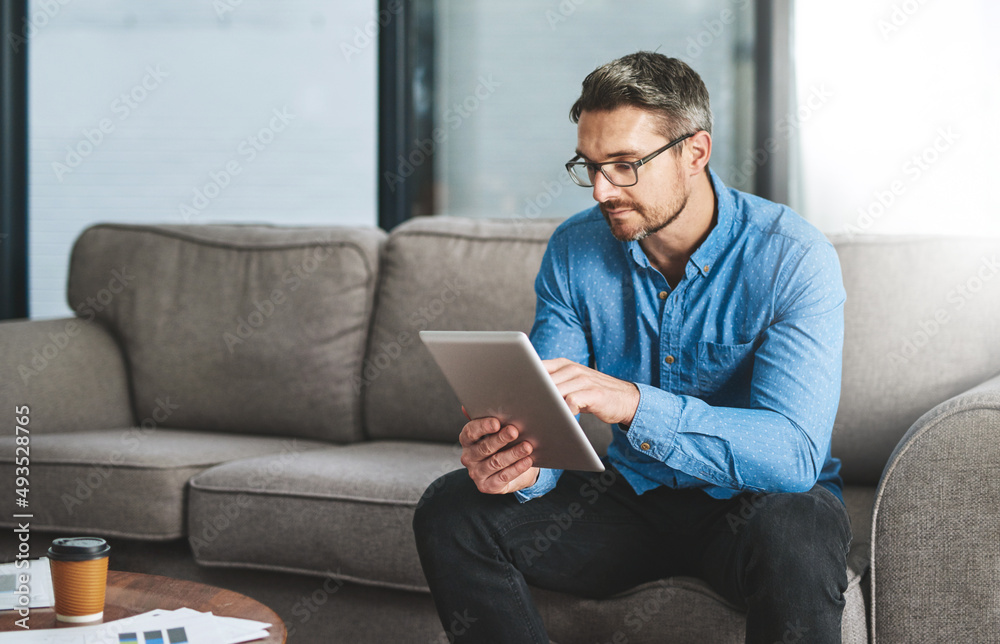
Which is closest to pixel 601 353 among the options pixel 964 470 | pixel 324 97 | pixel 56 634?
pixel 964 470

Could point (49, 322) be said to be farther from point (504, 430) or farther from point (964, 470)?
point (964, 470)

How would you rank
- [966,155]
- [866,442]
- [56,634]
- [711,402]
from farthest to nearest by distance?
[966,155]
[866,442]
[711,402]
[56,634]

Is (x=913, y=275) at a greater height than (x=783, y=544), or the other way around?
(x=913, y=275)

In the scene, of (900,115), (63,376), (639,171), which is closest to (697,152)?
(639,171)

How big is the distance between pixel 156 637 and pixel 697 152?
3.50 ft

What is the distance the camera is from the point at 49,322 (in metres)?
2.19

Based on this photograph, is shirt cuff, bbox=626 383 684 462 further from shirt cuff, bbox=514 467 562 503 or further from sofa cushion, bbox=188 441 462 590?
sofa cushion, bbox=188 441 462 590

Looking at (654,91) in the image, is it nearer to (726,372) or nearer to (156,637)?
(726,372)

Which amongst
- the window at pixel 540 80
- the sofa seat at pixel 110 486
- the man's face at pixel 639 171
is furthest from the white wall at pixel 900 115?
the sofa seat at pixel 110 486

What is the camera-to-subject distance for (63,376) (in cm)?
209

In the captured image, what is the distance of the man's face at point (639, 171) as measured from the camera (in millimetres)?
1318

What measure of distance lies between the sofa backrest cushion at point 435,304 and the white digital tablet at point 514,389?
2.73ft

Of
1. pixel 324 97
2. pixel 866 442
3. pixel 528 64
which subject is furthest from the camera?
pixel 324 97

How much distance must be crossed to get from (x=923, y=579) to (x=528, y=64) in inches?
77.1
